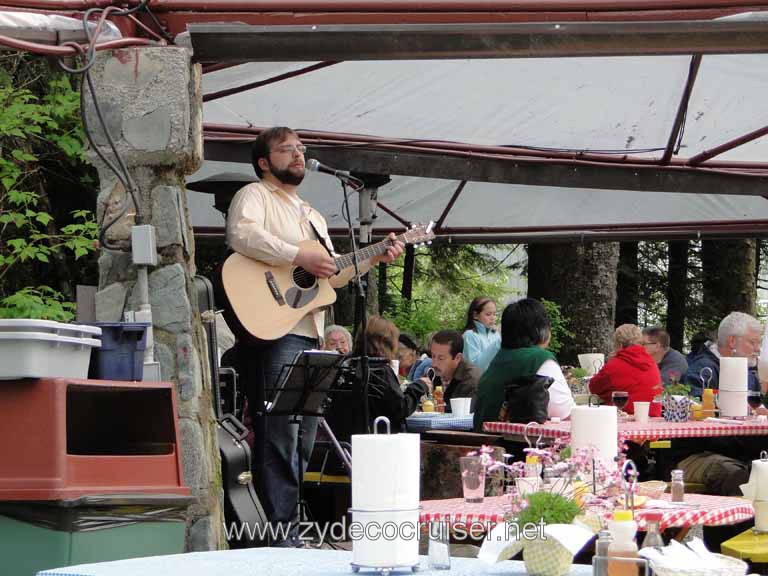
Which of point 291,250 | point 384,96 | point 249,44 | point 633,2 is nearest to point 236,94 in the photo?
point 384,96

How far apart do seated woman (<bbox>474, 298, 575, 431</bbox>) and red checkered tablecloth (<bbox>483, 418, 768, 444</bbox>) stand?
14 cm

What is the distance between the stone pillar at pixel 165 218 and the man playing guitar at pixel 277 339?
0.61m

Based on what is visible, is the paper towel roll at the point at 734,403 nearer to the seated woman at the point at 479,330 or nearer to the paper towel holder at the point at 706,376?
the paper towel holder at the point at 706,376

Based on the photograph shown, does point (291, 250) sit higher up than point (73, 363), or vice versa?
point (291, 250)

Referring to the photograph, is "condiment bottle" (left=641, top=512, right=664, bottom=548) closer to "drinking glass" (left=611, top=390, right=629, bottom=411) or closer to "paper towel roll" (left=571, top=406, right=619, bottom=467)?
"paper towel roll" (left=571, top=406, right=619, bottom=467)

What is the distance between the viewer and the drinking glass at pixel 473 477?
11.6 ft

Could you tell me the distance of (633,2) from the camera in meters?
4.67

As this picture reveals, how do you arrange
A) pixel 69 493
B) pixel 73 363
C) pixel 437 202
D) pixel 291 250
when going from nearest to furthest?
pixel 69 493
pixel 73 363
pixel 291 250
pixel 437 202

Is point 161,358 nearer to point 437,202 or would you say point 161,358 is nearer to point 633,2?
point 633,2

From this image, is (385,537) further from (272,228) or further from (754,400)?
(754,400)

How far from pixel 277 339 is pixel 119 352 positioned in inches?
54.5

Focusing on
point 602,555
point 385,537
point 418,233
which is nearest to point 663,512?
point 602,555

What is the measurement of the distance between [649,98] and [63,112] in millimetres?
3980

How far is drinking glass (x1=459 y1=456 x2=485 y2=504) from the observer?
3.55 m
